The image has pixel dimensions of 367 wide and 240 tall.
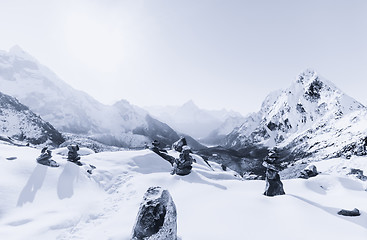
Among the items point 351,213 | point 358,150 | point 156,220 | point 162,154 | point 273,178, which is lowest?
point 156,220

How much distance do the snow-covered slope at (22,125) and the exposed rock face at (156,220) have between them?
564 ft

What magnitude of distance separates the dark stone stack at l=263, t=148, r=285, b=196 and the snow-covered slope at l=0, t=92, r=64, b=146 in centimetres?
16947

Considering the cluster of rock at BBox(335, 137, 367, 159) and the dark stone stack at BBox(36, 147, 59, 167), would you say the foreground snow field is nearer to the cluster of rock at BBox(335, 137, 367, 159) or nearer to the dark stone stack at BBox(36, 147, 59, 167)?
the dark stone stack at BBox(36, 147, 59, 167)

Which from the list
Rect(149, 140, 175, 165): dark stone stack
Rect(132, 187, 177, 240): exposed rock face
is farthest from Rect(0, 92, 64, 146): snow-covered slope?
Rect(132, 187, 177, 240): exposed rock face

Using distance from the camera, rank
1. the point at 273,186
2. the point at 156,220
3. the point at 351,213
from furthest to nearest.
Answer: the point at 273,186
the point at 351,213
the point at 156,220

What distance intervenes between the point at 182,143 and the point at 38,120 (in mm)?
177652

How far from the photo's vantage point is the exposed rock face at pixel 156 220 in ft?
36.0

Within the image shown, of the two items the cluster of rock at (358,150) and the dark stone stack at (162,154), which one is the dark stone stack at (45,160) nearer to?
the dark stone stack at (162,154)

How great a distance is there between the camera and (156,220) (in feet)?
37.6

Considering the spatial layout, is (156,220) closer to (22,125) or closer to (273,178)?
(273,178)

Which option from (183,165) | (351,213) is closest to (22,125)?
(183,165)

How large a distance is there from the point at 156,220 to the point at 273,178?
47.2 feet

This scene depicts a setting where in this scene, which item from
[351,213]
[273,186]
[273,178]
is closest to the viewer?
[351,213]

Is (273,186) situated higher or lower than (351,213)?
higher
